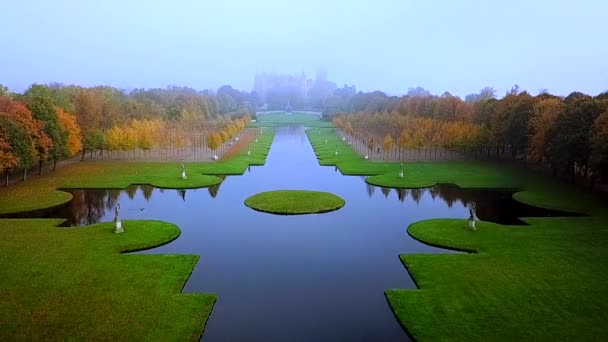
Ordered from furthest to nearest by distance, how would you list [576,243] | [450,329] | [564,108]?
[564,108] < [576,243] < [450,329]

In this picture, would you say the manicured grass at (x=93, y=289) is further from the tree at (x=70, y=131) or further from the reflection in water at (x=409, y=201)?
the tree at (x=70, y=131)

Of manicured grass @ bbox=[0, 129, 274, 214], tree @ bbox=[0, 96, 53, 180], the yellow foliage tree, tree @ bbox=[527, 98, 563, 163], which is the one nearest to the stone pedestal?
manicured grass @ bbox=[0, 129, 274, 214]

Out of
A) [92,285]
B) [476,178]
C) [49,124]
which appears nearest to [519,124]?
[476,178]

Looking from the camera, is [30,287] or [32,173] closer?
[30,287]

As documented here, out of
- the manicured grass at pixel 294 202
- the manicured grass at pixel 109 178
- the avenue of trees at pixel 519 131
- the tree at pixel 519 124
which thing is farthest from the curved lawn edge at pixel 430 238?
the tree at pixel 519 124

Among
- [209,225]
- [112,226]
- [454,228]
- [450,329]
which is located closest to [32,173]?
[112,226]

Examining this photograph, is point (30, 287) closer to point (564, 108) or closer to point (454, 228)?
point (454, 228)

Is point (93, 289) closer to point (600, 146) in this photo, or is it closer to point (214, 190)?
point (214, 190)

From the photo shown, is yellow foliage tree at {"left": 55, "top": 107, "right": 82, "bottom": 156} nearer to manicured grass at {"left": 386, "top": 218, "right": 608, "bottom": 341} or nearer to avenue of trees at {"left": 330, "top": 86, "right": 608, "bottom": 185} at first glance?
avenue of trees at {"left": 330, "top": 86, "right": 608, "bottom": 185}
